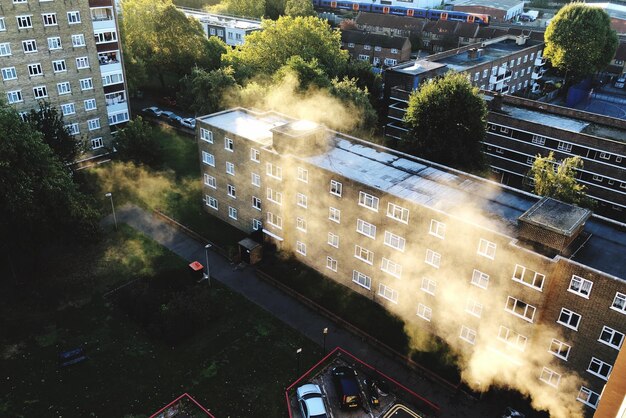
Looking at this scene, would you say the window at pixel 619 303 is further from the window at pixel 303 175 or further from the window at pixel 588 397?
the window at pixel 303 175

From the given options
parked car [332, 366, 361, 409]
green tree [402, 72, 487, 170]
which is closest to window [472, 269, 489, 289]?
parked car [332, 366, 361, 409]

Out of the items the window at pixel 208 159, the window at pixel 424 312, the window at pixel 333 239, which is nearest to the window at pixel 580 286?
the window at pixel 424 312

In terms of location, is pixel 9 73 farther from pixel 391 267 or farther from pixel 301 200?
pixel 391 267

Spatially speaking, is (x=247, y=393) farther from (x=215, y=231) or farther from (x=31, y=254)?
(x=31, y=254)

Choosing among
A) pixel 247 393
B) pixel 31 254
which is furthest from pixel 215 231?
pixel 247 393

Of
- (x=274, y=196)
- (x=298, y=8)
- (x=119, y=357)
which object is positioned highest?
(x=298, y=8)

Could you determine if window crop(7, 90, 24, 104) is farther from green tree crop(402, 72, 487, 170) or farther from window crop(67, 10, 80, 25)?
green tree crop(402, 72, 487, 170)

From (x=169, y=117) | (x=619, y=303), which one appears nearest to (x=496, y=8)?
(x=169, y=117)
